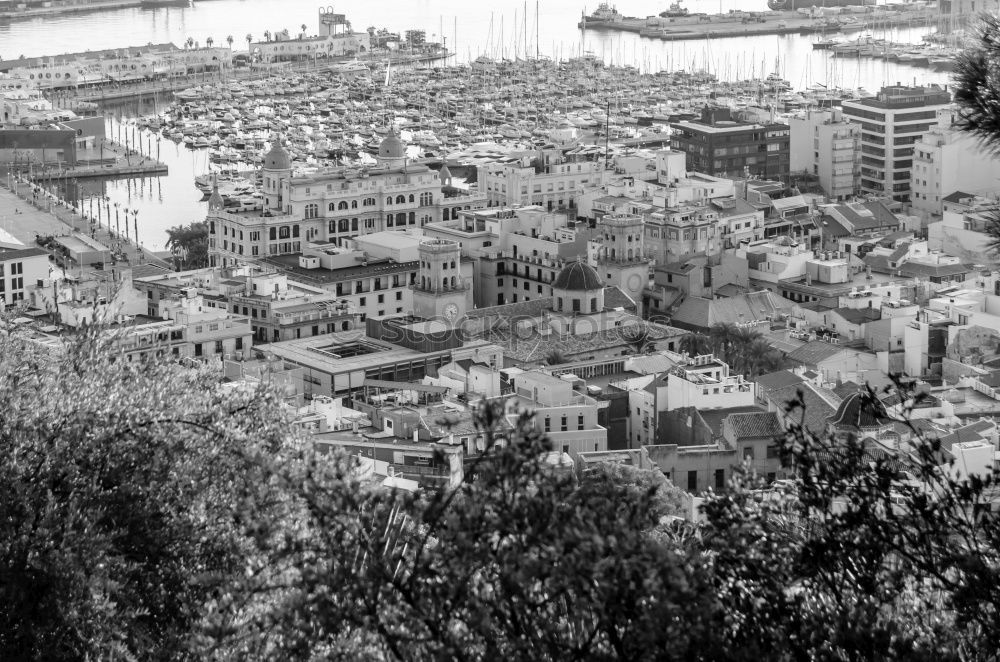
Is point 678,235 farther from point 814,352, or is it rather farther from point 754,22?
point 754,22

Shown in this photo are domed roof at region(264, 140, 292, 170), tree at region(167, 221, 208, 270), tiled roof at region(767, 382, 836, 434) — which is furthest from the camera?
tree at region(167, 221, 208, 270)

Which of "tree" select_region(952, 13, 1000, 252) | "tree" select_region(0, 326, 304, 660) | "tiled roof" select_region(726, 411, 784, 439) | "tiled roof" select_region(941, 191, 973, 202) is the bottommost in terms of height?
"tiled roof" select_region(726, 411, 784, 439)

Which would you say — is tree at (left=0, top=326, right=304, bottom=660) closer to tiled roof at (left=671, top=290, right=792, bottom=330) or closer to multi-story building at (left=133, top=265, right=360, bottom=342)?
multi-story building at (left=133, top=265, right=360, bottom=342)

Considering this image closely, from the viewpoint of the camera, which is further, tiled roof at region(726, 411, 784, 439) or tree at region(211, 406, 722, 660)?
tiled roof at region(726, 411, 784, 439)

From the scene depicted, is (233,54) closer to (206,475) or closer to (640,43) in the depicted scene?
(640,43)

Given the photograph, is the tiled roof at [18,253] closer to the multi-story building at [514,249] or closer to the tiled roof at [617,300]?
the multi-story building at [514,249]

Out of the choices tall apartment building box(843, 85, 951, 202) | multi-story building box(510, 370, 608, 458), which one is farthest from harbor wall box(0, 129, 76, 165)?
multi-story building box(510, 370, 608, 458)
